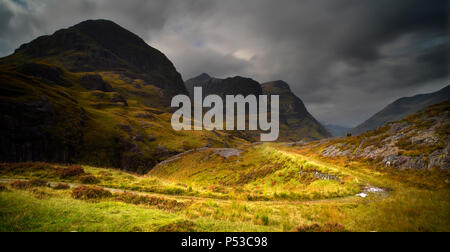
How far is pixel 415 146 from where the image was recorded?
28609 mm

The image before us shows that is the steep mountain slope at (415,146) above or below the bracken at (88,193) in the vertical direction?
above

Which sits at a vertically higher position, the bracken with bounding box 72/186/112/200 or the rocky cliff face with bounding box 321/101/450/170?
the rocky cliff face with bounding box 321/101/450/170

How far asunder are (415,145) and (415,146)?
387mm

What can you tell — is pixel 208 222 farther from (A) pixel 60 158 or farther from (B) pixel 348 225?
(A) pixel 60 158

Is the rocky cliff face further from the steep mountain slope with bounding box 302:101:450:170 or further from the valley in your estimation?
the valley

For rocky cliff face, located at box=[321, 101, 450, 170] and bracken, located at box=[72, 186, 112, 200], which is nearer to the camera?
bracken, located at box=[72, 186, 112, 200]

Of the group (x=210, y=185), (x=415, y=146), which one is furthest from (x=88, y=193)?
(x=415, y=146)

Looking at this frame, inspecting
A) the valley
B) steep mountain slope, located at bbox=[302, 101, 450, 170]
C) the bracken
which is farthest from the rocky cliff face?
the bracken

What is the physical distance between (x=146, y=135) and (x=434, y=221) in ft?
340

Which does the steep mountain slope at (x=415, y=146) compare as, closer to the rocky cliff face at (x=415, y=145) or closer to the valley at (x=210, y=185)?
the rocky cliff face at (x=415, y=145)

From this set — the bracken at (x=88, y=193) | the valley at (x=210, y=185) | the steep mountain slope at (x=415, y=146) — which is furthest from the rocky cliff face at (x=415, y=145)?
the bracken at (x=88, y=193)

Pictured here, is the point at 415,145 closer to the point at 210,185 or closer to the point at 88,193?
the point at 210,185

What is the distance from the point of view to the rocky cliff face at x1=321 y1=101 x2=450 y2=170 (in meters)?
24.3

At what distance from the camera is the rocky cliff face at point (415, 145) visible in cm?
2433
